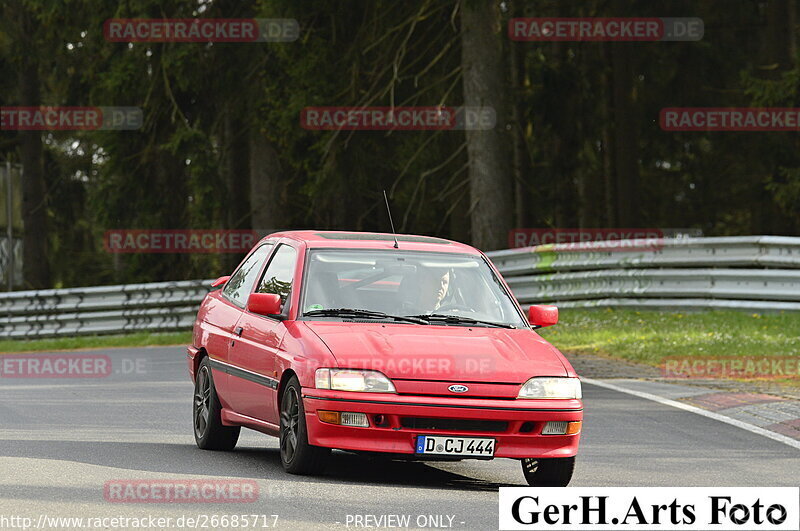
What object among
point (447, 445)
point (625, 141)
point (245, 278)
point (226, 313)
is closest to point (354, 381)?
point (447, 445)

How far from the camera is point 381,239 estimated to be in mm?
10758

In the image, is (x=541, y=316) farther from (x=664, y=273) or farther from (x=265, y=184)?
(x=265, y=184)

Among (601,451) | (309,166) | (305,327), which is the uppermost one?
(309,166)

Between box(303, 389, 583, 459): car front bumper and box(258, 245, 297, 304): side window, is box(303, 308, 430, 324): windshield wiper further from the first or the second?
box(303, 389, 583, 459): car front bumper

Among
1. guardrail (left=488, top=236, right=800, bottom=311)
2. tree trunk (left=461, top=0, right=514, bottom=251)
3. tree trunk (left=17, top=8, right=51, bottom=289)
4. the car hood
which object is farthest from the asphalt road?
tree trunk (left=17, top=8, right=51, bottom=289)

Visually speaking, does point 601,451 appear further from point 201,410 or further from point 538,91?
point 538,91

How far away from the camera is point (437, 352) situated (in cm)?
912

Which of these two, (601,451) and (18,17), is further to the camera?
(18,17)

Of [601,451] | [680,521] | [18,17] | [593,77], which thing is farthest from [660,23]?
[680,521]

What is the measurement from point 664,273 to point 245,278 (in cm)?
1193

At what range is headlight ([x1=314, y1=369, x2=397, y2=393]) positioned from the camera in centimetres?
895

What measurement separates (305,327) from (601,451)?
2598mm

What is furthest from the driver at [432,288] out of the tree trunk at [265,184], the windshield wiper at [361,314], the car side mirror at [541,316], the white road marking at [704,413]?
the tree trunk at [265,184]

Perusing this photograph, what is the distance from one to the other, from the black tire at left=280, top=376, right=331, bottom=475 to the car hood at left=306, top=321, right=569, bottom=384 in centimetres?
39
